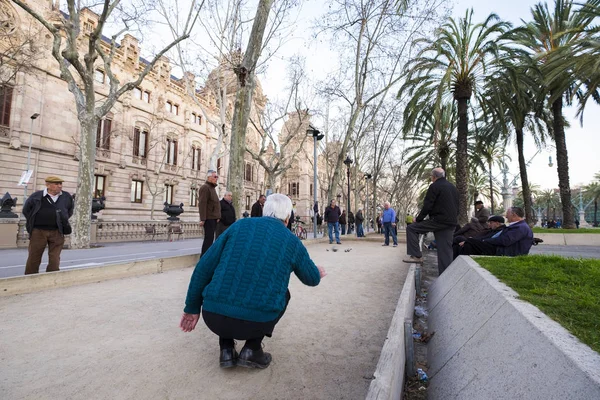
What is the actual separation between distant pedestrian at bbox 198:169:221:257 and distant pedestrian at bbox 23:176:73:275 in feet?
7.69

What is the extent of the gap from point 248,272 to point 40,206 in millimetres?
4841

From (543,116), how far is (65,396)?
24575 millimetres

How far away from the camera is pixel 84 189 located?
11516 millimetres

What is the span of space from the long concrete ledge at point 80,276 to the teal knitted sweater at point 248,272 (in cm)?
375

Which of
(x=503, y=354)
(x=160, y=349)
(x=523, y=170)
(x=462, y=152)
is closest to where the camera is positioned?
(x=503, y=354)

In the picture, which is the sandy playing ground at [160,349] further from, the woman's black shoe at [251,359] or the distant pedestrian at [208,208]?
the distant pedestrian at [208,208]

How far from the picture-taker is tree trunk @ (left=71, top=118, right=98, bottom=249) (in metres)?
11.4

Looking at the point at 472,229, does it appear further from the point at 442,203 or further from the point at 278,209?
the point at 278,209

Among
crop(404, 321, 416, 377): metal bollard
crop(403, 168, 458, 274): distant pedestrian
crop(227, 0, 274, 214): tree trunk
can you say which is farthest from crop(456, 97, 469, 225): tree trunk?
crop(404, 321, 416, 377): metal bollard

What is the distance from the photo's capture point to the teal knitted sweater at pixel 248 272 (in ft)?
6.71

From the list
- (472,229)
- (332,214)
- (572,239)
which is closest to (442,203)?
(472,229)

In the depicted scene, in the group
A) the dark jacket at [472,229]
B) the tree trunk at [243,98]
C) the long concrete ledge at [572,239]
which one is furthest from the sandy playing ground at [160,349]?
the long concrete ledge at [572,239]

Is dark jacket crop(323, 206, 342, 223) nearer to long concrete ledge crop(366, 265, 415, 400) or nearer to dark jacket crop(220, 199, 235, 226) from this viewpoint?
dark jacket crop(220, 199, 235, 226)

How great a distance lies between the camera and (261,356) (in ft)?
7.61
